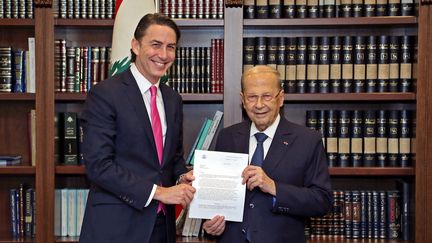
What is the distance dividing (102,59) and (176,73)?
42 centimetres

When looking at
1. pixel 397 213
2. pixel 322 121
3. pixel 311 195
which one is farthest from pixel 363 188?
pixel 311 195

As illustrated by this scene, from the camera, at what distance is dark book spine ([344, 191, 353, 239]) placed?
139 inches

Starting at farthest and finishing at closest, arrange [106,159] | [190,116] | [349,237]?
[190,116]
[349,237]
[106,159]

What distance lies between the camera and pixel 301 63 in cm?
346

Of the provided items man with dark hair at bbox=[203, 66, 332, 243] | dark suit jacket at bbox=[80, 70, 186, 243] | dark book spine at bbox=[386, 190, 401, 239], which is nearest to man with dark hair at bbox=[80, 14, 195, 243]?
dark suit jacket at bbox=[80, 70, 186, 243]

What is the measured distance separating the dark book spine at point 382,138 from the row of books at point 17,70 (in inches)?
76.0

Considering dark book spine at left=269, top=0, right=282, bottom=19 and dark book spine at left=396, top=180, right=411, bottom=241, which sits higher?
dark book spine at left=269, top=0, right=282, bottom=19

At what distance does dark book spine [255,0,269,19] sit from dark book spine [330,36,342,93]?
15.6 inches

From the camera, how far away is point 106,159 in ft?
7.40

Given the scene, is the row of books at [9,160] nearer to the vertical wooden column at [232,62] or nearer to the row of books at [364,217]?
the vertical wooden column at [232,62]

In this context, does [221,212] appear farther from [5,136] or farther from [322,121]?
[5,136]

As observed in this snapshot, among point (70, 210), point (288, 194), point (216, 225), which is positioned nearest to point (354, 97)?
point (288, 194)

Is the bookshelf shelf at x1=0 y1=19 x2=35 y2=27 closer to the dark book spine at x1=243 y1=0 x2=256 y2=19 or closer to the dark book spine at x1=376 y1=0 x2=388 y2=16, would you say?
the dark book spine at x1=243 y1=0 x2=256 y2=19

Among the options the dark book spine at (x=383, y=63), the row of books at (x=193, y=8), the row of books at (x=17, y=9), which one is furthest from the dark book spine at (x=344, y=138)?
the row of books at (x=17, y=9)
